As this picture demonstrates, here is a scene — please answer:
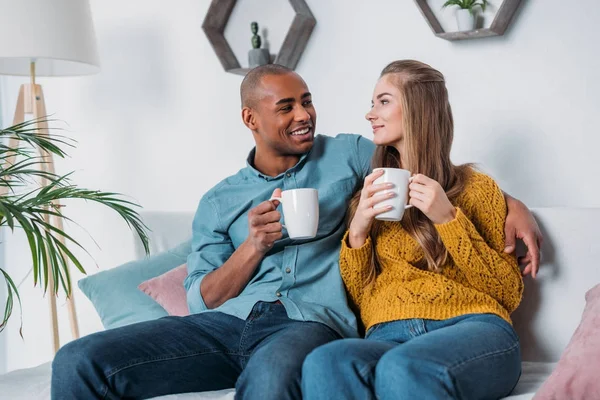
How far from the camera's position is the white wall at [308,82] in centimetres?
219

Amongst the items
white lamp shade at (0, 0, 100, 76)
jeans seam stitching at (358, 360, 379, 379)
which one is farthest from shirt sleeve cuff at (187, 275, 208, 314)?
white lamp shade at (0, 0, 100, 76)

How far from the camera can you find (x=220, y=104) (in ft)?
9.24

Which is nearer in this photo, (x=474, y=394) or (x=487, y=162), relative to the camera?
(x=474, y=394)

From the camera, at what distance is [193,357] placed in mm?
1732

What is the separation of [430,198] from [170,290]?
0.85 metres

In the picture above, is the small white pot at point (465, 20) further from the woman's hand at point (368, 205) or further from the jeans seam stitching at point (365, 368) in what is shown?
the jeans seam stitching at point (365, 368)

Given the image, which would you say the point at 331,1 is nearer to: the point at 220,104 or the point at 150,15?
the point at 220,104

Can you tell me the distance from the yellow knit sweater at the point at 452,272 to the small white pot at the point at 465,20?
59 centimetres

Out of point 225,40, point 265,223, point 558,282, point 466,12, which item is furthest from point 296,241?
point 225,40

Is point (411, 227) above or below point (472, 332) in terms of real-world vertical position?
above

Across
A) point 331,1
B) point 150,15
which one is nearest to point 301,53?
point 331,1

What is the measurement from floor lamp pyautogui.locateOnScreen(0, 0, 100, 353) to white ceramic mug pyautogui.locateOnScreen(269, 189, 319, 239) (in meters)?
0.95

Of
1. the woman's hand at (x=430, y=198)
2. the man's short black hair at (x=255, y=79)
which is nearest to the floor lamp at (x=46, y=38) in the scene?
the man's short black hair at (x=255, y=79)

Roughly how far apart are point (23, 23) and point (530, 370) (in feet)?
5.91
